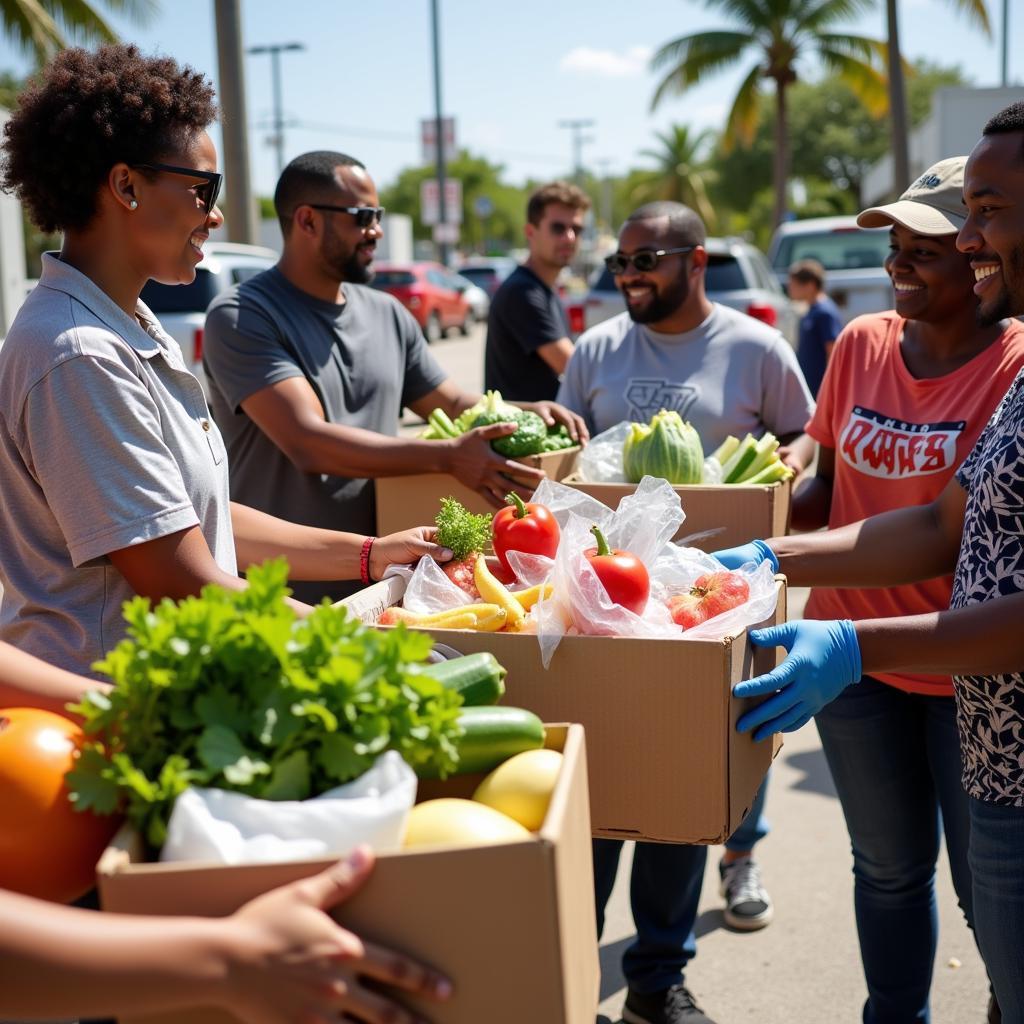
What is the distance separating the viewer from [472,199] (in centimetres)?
7869

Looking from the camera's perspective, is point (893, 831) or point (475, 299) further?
point (475, 299)

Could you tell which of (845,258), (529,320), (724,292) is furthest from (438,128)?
(529,320)

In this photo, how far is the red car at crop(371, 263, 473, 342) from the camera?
2634cm

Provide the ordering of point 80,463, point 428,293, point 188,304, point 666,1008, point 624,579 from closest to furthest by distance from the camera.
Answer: point 80,463, point 624,579, point 666,1008, point 188,304, point 428,293

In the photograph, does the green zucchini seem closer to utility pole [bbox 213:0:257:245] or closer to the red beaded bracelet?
the red beaded bracelet

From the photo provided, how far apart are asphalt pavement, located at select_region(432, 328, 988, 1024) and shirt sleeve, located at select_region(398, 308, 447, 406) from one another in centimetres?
188

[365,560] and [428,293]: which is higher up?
[428,293]

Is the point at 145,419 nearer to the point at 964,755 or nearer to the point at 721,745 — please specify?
the point at 721,745

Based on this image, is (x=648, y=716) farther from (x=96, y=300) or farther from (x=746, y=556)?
(x=96, y=300)

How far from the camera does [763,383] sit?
3.90m

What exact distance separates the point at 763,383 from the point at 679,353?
0.30 meters

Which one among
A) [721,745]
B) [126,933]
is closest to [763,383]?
[721,745]

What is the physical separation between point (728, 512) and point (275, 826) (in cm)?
188

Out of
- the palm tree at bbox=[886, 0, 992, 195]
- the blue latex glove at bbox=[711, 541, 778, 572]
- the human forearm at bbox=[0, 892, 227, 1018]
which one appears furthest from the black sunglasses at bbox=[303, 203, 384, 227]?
the palm tree at bbox=[886, 0, 992, 195]
